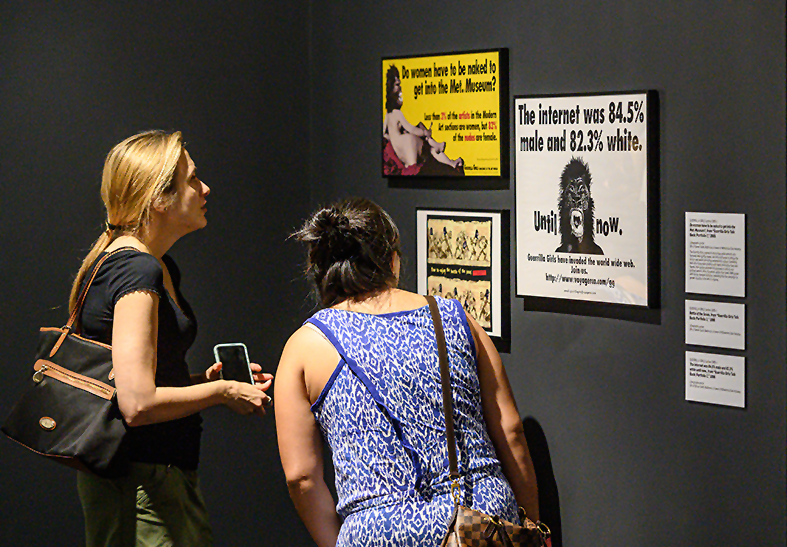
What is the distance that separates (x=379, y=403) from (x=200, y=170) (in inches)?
62.9

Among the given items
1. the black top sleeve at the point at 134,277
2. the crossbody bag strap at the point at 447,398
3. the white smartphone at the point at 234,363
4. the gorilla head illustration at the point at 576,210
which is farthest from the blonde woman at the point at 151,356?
the gorilla head illustration at the point at 576,210

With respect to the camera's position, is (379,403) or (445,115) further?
(445,115)

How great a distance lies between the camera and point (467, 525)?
1.96 metres

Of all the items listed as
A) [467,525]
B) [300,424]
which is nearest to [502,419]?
[467,525]

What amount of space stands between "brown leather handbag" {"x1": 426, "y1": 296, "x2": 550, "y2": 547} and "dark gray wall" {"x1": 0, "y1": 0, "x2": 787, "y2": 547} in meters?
0.73

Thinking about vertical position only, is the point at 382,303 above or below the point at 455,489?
above

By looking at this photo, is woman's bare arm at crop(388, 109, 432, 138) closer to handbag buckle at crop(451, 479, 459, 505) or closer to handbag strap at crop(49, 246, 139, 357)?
handbag strap at crop(49, 246, 139, 357)

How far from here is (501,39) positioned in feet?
9.65

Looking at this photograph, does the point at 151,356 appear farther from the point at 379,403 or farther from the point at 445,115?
the point at 445,115

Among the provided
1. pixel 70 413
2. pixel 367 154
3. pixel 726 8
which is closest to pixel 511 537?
pixel 70 413

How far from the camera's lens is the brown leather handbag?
196cm

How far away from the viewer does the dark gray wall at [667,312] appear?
243cm

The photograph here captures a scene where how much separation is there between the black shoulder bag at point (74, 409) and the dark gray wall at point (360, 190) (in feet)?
2.19

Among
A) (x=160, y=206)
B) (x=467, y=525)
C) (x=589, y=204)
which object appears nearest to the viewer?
(x=467, y=525)
